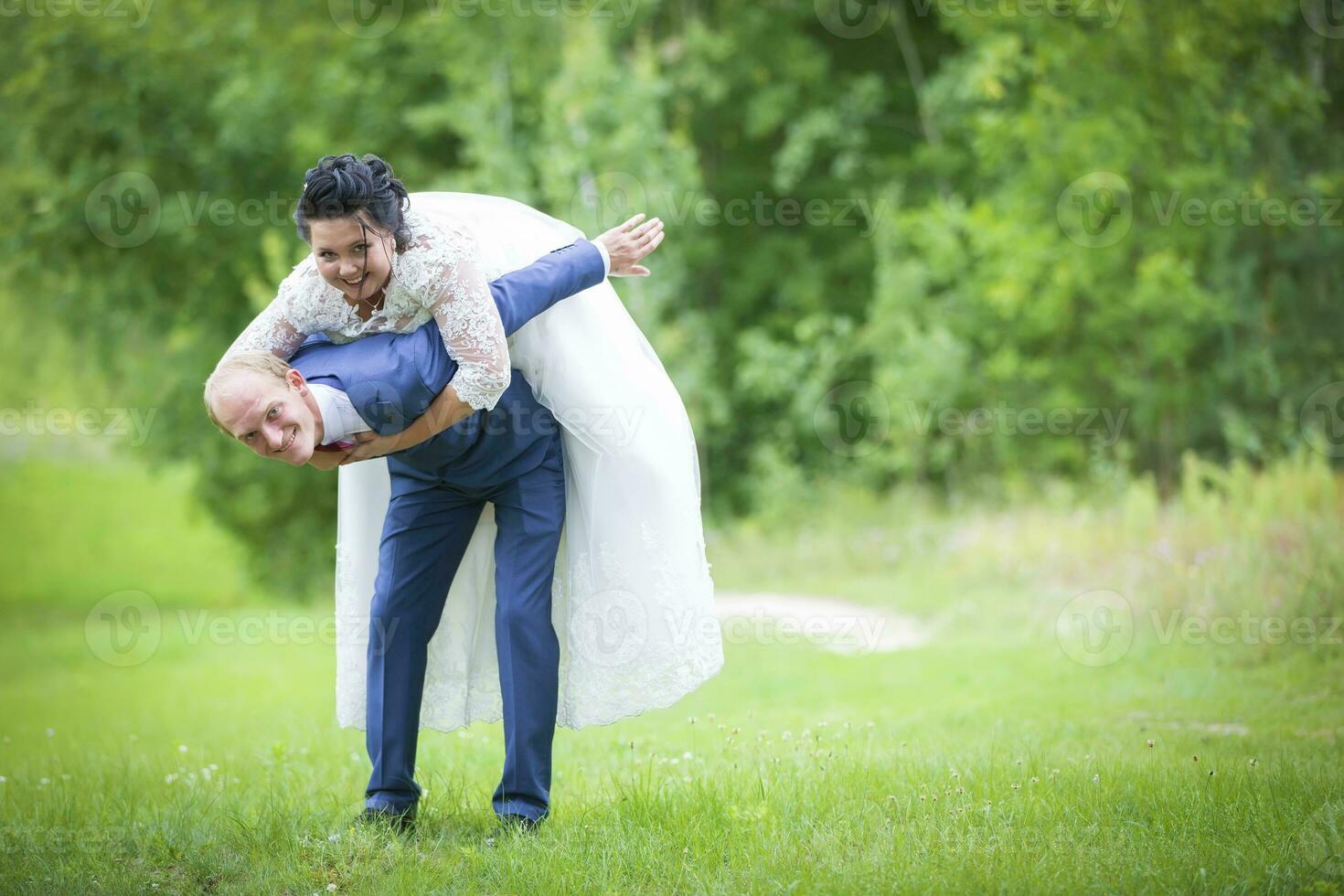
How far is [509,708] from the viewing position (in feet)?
13.0

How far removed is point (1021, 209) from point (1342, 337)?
2.93m

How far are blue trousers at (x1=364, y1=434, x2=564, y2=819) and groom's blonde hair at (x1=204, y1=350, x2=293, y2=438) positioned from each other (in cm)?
71

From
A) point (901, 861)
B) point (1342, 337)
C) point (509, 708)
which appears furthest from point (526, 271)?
point (1342, 337)

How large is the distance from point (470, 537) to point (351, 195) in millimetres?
1273
